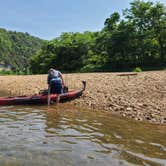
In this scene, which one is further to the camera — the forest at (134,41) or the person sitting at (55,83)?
the forest at (134,41)

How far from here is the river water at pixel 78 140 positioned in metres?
6.60

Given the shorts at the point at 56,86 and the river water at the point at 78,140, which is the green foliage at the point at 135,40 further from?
the river water at the point at 78,140

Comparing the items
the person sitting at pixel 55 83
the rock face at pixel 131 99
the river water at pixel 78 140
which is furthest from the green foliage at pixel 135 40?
the river water at pixel 78 140

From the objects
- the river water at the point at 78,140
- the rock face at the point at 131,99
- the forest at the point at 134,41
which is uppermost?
the forest at the point at 134,41

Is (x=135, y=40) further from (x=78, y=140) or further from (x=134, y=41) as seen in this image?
(x=78, y=140)

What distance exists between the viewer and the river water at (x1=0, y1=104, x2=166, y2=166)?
660 centimetres

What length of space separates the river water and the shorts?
132 inches

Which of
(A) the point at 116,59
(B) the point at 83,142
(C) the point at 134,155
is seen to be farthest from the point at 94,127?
(A) the point at 116,59

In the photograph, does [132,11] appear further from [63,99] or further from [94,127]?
[94,127]

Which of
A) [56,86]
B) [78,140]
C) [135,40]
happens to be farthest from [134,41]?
[78,140]

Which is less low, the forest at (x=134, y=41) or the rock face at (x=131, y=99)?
the forest at (x=134, y=41)

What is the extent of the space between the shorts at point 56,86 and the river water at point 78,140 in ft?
11.0

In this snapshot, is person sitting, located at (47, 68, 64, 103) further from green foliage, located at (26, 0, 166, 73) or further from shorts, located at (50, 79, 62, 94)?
green foliage, located at (26, 0, 166, 73)

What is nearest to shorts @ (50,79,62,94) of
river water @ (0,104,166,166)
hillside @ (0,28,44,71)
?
river water @ (0,104,166,166)
